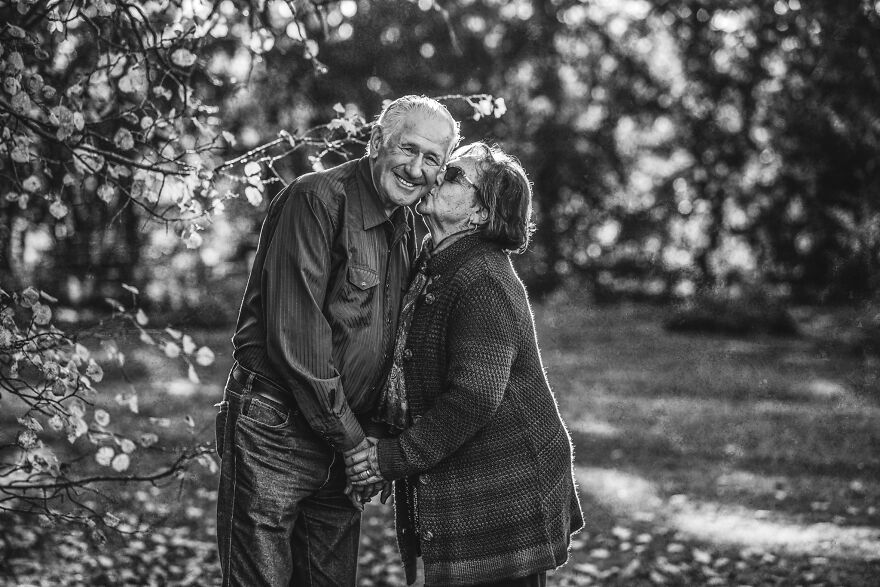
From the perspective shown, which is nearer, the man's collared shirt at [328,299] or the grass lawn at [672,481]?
the man's collared shirt at [328,299]

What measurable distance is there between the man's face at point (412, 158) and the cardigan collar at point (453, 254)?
200 mm

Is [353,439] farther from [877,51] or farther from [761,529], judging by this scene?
[877,51]

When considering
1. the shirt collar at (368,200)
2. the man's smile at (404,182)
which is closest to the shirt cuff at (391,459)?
the shirt collar at (368,200)

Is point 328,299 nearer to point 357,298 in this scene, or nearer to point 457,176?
point 357,298

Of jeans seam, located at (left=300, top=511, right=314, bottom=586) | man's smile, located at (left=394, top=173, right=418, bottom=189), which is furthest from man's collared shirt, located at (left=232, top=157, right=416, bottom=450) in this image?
jeans seam, located at (left=300, top=511, right=314, bottom=586)

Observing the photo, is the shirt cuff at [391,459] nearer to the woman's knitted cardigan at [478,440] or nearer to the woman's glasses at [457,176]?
the woman's knitted cardigan at [478,440]

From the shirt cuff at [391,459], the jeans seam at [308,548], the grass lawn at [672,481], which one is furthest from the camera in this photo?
the grass lawn at [672,481]

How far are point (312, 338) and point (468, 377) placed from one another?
1.59 feet

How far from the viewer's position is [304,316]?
292 centimetres

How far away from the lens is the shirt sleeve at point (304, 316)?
2.92m

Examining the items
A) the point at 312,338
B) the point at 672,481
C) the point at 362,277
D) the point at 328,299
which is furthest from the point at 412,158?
the point at 672,481

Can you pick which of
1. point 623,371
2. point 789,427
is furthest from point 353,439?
point 623,371

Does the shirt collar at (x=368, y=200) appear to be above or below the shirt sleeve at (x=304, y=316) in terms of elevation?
above

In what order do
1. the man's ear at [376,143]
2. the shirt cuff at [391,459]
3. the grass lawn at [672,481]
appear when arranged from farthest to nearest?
the grass lawn at [672,481] → the man's ear at [376,143] → the shirt cuff at [391,459]
